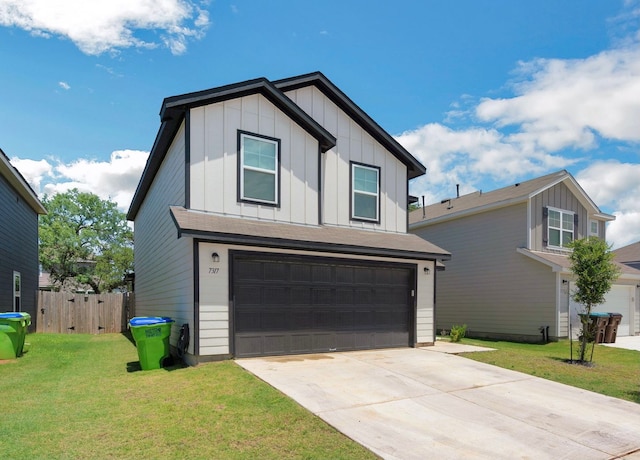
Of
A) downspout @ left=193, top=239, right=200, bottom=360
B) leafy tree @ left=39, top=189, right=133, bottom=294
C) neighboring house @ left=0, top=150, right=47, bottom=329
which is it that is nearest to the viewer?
downspout @ left=193, top=239, right=200, bottom=360

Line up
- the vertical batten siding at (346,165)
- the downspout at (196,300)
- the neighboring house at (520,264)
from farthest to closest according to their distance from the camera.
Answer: the neighboring house at (520,264) < the vertical batten siding at (346,165) < the downspout at (196,300)

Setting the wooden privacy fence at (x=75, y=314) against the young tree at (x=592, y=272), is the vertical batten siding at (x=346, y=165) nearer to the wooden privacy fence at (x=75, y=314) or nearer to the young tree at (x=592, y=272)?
the young tree at (x=592, y=272)

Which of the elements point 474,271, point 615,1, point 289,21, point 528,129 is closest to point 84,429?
point 289,21

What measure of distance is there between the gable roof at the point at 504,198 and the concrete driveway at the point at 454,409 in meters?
9.86

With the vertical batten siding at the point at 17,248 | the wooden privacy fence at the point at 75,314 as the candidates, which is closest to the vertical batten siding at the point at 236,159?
the vertical batten siding at the point at 17,248

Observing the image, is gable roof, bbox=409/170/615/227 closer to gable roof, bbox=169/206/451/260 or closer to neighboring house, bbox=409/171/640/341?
neighboring house, bbox=409/171/640/341

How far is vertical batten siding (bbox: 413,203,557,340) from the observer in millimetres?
15633

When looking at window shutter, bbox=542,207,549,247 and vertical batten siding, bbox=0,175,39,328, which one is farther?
window shutter, bbox=542,207,549,247

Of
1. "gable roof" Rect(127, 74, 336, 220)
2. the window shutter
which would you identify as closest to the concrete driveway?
"gable roof" Rect(127, 74, 336, 220)

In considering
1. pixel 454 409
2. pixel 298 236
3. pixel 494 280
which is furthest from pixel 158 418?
pixel 494 280

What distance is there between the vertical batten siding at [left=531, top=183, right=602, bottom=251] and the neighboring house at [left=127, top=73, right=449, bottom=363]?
20.9 ft

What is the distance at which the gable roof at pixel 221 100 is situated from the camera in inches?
356

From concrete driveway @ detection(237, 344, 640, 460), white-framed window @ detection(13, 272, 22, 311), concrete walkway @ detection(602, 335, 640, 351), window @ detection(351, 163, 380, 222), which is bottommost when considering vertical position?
concrete walkway @ detection(602, 335, 640, 351)

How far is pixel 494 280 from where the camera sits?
17.2m
